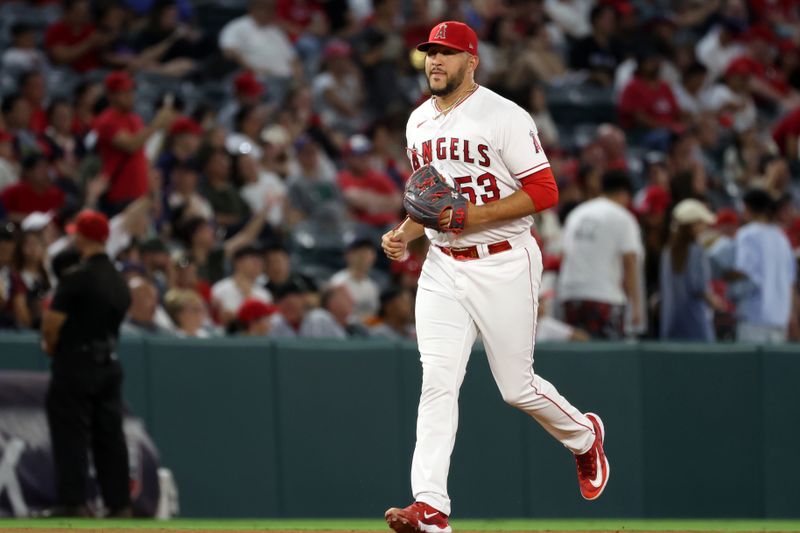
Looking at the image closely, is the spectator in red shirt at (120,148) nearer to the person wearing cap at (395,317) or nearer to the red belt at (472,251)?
the person wearing cap at (395,317)

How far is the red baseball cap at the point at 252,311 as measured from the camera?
31.3ft

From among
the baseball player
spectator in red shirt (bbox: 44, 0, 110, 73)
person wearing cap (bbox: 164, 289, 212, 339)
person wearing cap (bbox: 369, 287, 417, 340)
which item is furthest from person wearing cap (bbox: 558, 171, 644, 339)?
spectator in red shirt (bbox: 44, 0, 110, 73)

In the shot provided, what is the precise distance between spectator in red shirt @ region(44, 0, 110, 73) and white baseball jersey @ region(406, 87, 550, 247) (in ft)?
24.8

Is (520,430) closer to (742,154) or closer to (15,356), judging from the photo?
(15,356)

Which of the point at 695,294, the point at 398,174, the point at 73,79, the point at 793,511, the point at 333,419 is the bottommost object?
the point at 793,511

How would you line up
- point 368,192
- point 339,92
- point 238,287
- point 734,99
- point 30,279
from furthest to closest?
point 734,99 → point 339,92 → point 368,192 → point 238,287 → point 30,279

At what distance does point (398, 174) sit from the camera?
12.6 m

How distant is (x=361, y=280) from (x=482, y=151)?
5.13 metres

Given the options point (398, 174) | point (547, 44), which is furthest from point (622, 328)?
point (547, 44)

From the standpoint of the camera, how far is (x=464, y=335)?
5.65 m

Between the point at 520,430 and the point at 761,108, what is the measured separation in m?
8.27

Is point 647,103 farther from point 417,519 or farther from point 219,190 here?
point 417,519

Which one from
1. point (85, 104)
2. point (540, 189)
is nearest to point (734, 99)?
point (85, 104)

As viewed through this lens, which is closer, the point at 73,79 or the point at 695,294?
the point at 695,294
